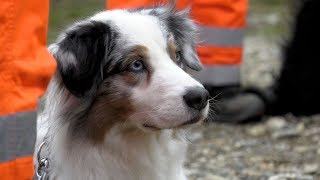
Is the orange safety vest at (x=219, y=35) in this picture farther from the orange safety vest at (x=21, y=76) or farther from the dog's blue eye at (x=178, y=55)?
the orange safety vest at (x=21, y=76)

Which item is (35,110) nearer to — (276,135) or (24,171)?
(24,171)

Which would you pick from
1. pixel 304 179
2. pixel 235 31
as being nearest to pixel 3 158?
pixel 304 179

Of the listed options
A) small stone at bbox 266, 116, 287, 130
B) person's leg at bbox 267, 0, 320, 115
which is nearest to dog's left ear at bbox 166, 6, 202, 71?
small stone at bbox 266, 116, 287, 130

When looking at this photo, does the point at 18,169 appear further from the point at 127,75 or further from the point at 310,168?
the point at 310,168

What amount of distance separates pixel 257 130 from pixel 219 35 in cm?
88

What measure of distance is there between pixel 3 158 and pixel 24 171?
12 centimetres

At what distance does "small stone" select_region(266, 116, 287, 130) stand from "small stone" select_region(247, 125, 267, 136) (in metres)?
0.06

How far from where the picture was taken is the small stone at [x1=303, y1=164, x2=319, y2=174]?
5078mm

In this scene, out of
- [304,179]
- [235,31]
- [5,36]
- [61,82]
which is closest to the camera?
[5,36]

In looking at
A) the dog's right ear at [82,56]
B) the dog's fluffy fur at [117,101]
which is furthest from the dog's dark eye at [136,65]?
the dog's right ear at [82,56]

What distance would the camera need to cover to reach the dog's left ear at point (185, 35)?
371 centimetres

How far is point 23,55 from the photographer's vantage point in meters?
3.05

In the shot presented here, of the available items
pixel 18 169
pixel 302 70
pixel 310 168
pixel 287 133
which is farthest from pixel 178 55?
pixel 302 70

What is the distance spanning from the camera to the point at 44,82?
3160mm
